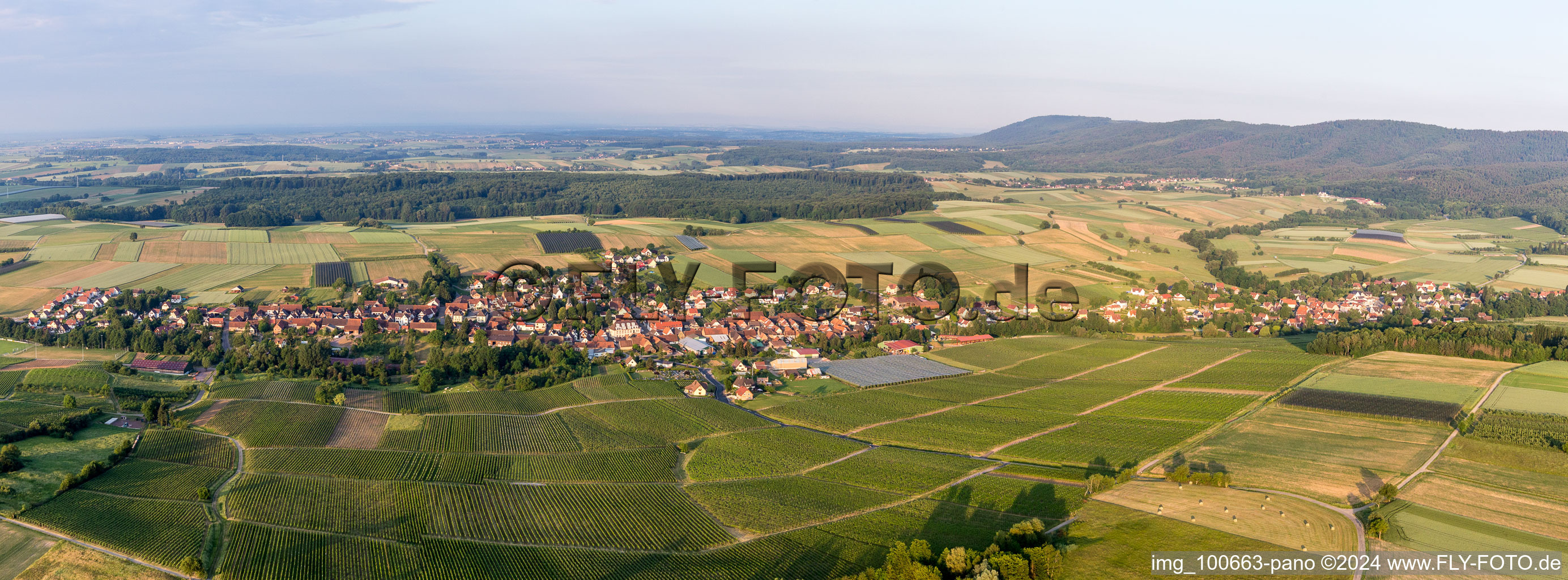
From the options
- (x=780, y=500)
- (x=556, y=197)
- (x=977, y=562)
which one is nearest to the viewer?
(x=977, y=562)

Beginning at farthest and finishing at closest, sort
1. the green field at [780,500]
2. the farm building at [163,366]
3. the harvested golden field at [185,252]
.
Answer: the harvested golden field at [185,252] < the farm building at [163,366] < the green field at [780,500]

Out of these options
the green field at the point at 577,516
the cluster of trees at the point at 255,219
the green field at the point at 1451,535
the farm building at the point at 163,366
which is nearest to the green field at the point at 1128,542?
the green field at the point at 1451,535

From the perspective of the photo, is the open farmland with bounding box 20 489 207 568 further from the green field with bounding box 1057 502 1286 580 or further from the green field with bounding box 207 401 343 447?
the green field with bounding box 1057 502 1286 580

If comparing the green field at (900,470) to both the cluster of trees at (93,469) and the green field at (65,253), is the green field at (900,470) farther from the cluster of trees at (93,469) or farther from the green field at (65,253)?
the green field at (65,253)

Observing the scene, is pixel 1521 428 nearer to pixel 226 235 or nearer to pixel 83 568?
pixel 83 568

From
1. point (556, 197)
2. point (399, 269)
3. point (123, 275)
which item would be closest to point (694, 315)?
point (399, 269)

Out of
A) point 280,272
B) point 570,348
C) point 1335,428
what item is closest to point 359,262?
point 280,272
